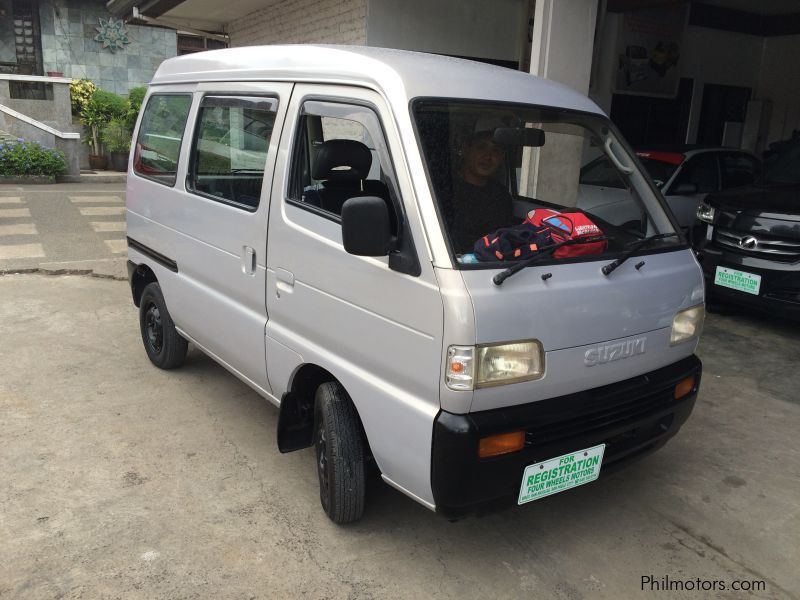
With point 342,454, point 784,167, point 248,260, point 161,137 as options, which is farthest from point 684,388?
point 784,167

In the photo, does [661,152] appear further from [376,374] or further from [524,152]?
[376,374]

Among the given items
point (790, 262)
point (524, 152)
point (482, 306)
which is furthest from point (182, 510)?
point (790, 262)

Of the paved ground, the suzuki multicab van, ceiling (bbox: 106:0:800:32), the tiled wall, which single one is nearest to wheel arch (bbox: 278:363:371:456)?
the suzuki multicab van

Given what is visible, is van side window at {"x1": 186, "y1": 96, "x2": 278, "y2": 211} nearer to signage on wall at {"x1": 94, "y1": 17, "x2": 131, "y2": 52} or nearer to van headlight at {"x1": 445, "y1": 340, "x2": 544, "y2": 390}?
van headlight at {"x1": 445, "y1": 340, "x2": 544, "y2": 390}

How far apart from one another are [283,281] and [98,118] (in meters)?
15.1

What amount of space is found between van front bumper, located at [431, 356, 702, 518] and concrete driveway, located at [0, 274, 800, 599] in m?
0.41

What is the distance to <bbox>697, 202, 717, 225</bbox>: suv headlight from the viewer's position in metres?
6.30

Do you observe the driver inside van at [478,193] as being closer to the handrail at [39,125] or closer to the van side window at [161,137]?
the van side window at [161,137]

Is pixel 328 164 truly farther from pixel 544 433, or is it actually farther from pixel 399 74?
pixel 544 433

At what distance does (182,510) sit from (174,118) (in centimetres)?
246

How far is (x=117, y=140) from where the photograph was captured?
15.7 metres

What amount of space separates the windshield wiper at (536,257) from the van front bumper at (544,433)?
1.57ft

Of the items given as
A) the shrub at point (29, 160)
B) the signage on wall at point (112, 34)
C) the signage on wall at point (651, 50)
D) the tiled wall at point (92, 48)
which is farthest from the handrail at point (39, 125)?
the signage on wall at point (651, 50)

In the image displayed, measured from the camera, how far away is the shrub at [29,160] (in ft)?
44.2
